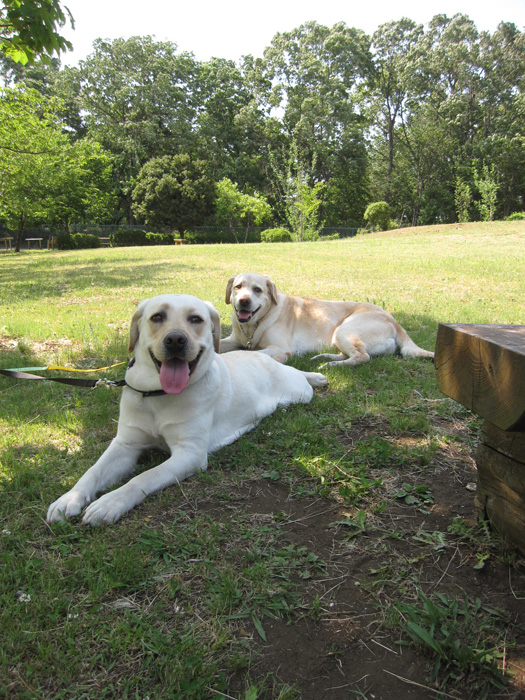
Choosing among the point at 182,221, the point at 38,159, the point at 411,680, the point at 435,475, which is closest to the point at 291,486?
the point at 435,475

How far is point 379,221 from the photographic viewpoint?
35344 millimetres

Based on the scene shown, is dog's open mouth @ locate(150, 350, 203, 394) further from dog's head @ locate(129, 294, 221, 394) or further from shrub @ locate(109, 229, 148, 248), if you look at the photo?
shrub @ locate(109, 229, 148, 248)

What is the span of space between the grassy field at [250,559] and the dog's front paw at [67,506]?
61mm

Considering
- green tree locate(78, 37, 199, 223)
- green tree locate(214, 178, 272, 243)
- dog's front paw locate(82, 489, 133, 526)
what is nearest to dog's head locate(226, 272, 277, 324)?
dog's front paw locate(82, 489, 133, 526)

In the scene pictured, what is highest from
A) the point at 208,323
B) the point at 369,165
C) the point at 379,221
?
the point at 369,165

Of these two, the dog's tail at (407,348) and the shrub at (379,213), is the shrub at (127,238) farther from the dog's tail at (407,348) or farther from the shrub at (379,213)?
the dog's tail at (407,348)

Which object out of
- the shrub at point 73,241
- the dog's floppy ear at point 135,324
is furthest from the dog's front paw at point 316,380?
the shrub at point 73,241

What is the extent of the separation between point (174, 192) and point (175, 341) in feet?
125

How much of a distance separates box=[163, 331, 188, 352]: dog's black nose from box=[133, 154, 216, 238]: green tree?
37358 millimetres

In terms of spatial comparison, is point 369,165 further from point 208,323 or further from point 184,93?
point 208,323

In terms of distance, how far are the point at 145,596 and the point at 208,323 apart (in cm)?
173

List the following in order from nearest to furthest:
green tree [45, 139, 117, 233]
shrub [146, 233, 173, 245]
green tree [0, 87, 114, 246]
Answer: green tree [0, 87, 114, 246] → green tree [45, 139, 117, 233] → shrub [146, 233, 173, 245]

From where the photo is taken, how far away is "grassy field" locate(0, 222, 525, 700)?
1.57 m

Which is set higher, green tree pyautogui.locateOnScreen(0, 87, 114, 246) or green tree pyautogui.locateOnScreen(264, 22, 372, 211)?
green tree pyautogui.locateOnScreen(264, 22, 372, 211)
